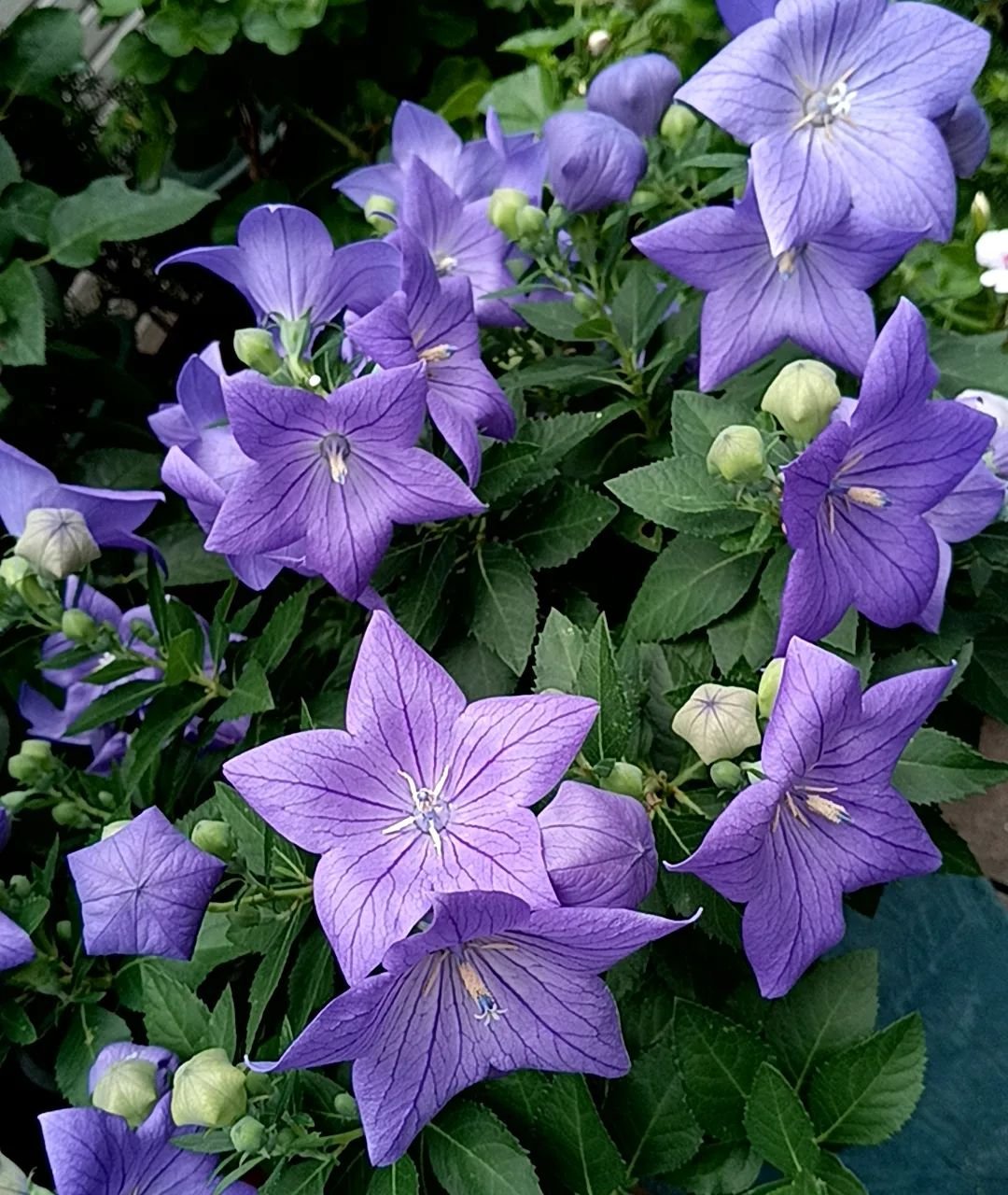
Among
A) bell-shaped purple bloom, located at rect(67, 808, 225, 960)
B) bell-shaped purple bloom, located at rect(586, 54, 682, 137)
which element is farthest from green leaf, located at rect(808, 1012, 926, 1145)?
bell-shaped purple bloom, located at rect(586, 54, 682, 137)

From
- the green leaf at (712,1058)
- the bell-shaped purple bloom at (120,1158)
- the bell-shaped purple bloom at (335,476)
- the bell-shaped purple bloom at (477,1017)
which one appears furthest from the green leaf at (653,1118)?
the bell-shaped purple bloom at (335,476)

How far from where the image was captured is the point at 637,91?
1.04 meters

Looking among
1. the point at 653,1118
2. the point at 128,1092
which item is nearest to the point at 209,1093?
the point at 128,1092

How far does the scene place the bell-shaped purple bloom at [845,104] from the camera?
0.79m

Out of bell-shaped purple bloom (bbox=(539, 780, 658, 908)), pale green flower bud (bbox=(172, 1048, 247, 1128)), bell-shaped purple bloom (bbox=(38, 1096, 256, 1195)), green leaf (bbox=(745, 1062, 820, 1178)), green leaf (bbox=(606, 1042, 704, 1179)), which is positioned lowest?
green leaf (bbox=(606, 1042, 704, 1179))

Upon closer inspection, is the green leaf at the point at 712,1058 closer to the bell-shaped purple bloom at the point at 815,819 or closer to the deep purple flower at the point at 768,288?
the bell-shaped purple bloom at the point at 815,819

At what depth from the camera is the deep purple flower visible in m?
0.85

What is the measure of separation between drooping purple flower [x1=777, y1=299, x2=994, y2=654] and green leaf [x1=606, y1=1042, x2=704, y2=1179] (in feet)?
1.13

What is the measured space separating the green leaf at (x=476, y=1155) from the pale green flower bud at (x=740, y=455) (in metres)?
0.49

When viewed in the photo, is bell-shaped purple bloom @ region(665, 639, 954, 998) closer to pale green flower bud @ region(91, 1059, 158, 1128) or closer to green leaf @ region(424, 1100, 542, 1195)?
green leaf @ region(424, 1100, 542, 1195)

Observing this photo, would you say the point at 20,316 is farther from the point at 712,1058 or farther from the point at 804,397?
the point at 712,1058

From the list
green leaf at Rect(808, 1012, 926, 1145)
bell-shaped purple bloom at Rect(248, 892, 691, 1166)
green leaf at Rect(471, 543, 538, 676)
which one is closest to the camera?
bell-shaped purple bloom at Rect(248, 892, 691, 1166)

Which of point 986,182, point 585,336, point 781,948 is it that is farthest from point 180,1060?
point 986,182

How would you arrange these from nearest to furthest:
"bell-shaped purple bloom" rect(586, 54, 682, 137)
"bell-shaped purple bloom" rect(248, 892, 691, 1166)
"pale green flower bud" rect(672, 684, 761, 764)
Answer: "bell-shaped purple bloom" rect(248, 892, 691, 1166) → "pale green flower bud" rect(672, 684, 761, 764) → "bell-shaped purple bloom" rect(586, 54, 682, 137)
